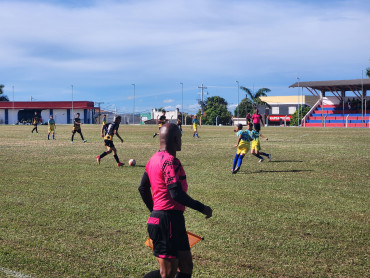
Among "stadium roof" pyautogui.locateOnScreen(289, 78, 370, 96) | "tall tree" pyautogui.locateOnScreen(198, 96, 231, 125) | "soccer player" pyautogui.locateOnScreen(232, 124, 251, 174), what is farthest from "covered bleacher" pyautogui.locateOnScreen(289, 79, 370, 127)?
"soccer player" pyautogui.locateOnScreen(232, 124, 251, 174)

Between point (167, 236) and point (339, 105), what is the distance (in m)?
67.4

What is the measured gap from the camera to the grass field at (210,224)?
5461 mm

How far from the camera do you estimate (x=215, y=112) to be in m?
97.8

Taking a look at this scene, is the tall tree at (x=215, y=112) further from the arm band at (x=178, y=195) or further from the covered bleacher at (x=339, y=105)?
the arm band at (x=178, y=195)

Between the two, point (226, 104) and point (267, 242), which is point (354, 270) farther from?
point (226, 104)

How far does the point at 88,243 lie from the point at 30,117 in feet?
320

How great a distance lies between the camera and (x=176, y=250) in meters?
3.83

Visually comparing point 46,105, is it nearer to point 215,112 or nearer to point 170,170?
point 215,112

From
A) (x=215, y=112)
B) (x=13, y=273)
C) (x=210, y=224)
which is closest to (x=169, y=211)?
(x=13, y=273)

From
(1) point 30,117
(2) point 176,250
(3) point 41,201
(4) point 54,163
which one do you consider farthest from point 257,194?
(1) point 30,117

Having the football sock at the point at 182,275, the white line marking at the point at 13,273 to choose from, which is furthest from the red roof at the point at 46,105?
the football sock at the point at 182,275

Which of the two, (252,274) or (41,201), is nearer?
(252,274)

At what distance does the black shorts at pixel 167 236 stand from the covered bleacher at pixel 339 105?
5819cm

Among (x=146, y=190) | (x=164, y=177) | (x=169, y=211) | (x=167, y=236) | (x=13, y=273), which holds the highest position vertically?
(x=164, y=177)
